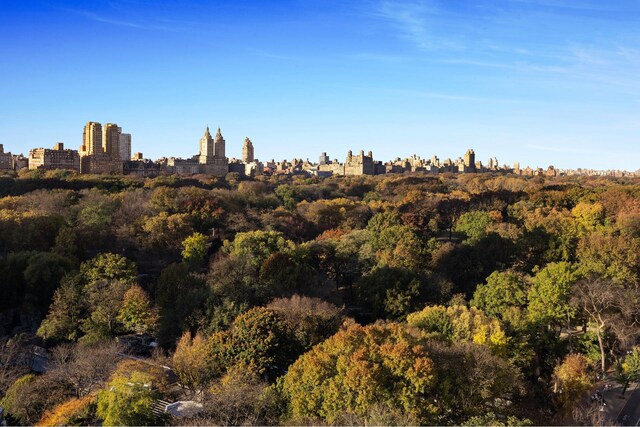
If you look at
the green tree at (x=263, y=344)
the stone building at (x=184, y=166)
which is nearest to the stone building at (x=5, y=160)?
the stone building at (x=184, y=166)

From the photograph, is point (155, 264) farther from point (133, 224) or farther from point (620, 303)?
point (620, 303)

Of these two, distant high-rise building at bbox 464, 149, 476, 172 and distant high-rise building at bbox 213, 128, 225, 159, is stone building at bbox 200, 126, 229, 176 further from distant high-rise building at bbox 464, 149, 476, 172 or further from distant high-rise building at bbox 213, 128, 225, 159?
distant high-rise building at bbox 464, 149, 476, 172

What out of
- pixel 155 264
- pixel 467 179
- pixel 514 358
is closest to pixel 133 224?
pixel 155 264

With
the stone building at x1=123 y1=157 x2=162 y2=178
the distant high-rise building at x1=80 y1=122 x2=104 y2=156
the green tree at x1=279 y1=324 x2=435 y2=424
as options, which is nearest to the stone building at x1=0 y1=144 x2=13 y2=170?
the stone building at x1=123 y1=157 x2=162 y2=178

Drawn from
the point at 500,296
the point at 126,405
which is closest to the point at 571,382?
the point at 500,296

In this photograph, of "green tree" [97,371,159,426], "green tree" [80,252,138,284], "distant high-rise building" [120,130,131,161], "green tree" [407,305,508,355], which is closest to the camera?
"green tree" [97,371,159,426]

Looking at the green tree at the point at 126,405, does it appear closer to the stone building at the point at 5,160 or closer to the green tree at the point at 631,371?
the green tree at the point at 631,371

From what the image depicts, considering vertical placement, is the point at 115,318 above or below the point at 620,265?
below
